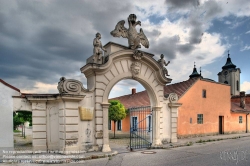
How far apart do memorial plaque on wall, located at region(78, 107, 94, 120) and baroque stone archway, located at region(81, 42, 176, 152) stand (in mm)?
275

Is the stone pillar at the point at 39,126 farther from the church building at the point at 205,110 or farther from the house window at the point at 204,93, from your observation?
the house window at the point at 204,93

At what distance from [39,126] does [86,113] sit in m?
2.11

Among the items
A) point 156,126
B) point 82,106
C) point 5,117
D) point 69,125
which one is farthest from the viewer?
point 156,126

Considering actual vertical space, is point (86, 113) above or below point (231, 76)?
below

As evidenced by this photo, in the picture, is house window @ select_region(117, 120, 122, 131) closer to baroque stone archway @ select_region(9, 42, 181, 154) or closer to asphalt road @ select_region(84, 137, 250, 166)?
baroque stone archway @ select_region(9, 42, 181, 154)

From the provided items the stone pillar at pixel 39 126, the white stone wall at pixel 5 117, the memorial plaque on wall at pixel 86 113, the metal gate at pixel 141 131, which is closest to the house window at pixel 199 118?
the metal gate at pixel 141 131

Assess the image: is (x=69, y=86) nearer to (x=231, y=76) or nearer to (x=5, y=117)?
(x=5, y=117)

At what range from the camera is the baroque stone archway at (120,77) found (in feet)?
30.5

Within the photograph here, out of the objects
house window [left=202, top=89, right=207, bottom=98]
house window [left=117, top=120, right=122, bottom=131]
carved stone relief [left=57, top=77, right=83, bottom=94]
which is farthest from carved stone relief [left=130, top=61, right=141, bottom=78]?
house window [left=117, top=120, right=122, bottom=131]

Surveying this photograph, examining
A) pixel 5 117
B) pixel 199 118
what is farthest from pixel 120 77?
pixel 199 118

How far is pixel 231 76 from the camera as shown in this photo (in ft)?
120

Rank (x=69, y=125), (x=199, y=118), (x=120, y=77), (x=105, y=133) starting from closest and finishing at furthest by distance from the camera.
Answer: (x=69, y=125), (x=105, y=133), (x=120, y=77), (x=199, y=118)

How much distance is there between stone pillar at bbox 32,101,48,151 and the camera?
8672 millimetres

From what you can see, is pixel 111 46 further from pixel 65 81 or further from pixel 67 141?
pixel 67 141
